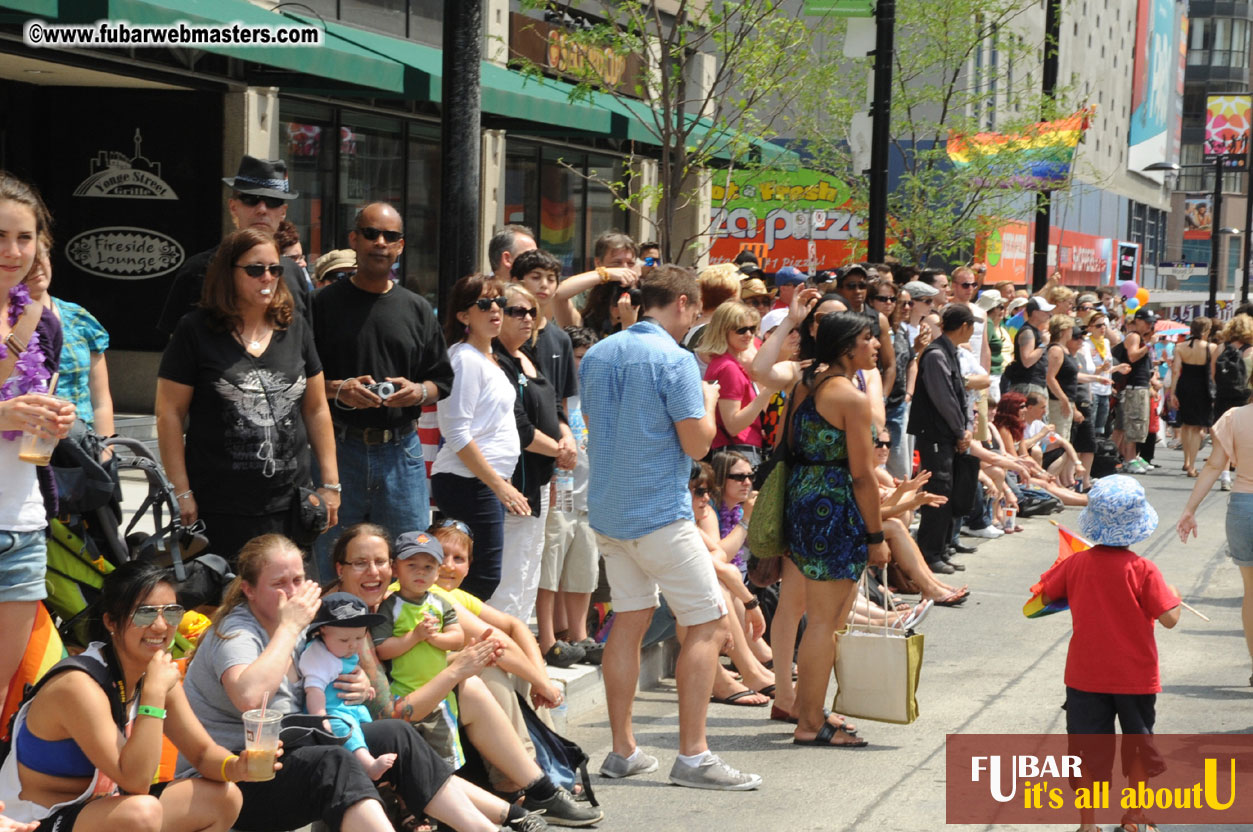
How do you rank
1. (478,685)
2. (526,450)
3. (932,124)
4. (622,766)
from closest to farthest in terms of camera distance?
(478,685), (622,766), (526,450), (932,124)

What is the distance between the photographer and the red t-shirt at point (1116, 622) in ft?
17.8

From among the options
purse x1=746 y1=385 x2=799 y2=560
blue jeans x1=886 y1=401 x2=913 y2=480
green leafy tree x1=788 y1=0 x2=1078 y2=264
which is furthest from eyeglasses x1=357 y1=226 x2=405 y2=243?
green leafy tree x1=788 y1=0 x2=1078 y2=264

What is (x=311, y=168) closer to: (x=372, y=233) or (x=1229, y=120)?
(x=372, y=233)

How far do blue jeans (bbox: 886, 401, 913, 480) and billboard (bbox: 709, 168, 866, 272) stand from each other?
10695mm

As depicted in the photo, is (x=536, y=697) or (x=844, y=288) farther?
(x=844, y=288)

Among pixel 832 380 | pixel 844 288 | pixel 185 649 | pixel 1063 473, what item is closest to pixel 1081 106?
pixel 1063 473

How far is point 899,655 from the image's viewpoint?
21.2 feet

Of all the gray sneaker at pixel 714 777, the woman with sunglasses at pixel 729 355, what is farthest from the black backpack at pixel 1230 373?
the gray sneaker at pixel 714 777

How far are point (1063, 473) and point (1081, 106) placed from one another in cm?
778

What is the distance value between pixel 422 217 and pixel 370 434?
492 inches

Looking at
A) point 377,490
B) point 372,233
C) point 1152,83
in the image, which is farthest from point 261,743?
point 1152,83

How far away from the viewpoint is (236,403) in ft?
16.9

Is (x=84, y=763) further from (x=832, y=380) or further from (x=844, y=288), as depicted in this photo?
(x=844, y=288)

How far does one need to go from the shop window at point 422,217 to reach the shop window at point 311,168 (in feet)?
5.80
